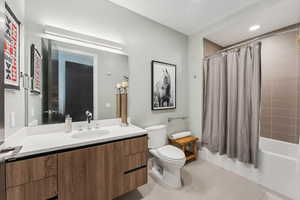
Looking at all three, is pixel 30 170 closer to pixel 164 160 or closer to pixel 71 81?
pixel 71 81

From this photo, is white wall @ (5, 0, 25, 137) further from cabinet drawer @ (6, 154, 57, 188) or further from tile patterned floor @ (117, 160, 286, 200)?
tile patterned floor @ (117, 160, 286, 200)

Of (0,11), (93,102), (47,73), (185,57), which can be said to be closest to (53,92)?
(47,73)

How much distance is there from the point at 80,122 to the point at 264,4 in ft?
9.80

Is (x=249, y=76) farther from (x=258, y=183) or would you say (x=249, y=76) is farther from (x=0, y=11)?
(x=0, y=11)

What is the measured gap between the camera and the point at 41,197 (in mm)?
1035

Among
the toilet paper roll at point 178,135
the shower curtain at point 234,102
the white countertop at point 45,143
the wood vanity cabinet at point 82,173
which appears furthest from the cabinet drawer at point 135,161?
the shower curtain at point 234,102

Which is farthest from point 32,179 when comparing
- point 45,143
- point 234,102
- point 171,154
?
point 234,102

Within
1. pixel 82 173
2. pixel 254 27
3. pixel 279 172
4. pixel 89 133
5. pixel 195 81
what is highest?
pixel 254 27

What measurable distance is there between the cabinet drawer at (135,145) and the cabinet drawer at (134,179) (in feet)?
0.80

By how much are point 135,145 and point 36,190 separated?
90cm

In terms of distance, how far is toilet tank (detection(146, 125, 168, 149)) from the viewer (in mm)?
2100

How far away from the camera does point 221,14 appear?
83.4 inches

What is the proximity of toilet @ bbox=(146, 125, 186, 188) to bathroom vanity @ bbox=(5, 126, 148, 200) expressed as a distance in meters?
0.37

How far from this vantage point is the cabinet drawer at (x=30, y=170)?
93cm
